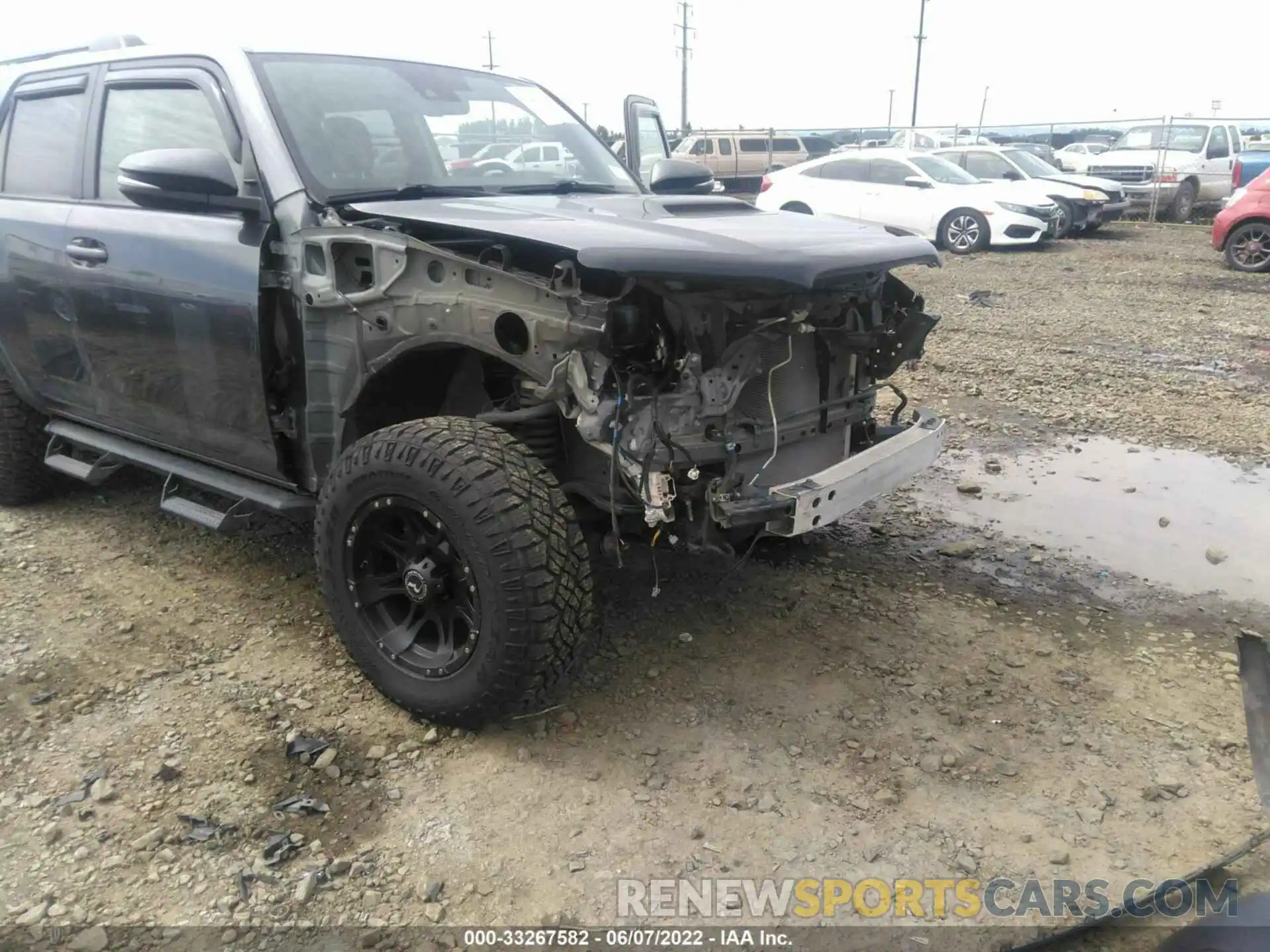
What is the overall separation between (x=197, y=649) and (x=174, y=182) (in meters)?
1.61

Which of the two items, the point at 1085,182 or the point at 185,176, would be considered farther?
the point at 1085,182

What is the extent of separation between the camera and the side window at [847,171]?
14.7 m

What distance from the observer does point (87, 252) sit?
374 centimetres

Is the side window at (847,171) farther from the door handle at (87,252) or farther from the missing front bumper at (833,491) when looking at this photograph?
the door handle at (87,252)

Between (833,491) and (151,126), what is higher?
(151,126)

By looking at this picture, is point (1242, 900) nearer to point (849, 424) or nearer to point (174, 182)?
point (849, 424)

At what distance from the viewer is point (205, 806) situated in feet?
8.61

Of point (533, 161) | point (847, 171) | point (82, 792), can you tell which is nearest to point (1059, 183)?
point (847, 171)

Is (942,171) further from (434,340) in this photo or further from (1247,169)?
(434,340)

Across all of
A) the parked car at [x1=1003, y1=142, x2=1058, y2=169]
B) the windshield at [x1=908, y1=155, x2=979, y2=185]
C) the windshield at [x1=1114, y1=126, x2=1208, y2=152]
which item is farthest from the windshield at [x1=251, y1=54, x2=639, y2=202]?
the parked car at [x1=1003, y1=142, x2=1058, y2=169]

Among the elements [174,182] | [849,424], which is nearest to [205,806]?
[174,182]

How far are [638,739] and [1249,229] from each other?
11.9 metres

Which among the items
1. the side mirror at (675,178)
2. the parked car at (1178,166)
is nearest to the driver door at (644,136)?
the side mirror at (675,178)

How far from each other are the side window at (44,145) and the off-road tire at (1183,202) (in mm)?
18934
